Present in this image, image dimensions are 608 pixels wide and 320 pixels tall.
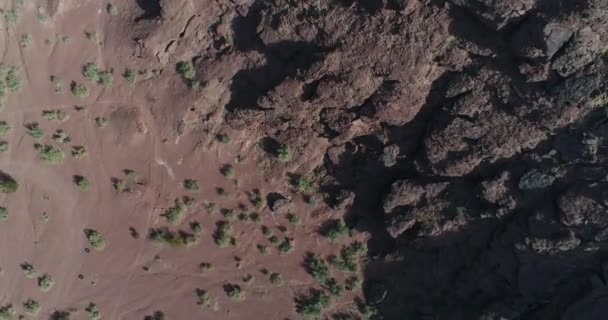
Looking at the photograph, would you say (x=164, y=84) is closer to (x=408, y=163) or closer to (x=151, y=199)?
(x=151, y=199)

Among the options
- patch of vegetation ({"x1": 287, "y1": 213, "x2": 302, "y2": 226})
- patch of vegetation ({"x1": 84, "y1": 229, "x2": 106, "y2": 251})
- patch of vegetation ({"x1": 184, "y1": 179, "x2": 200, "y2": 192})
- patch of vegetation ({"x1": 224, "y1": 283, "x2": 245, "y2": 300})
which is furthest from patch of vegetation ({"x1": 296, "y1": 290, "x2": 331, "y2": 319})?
patch of vegetation ({"x1": 84, "y1": 229, "x2": 106, "y2": 251})

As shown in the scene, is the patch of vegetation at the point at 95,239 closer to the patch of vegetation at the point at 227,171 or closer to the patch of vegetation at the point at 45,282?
the patch of vegetation at the point at 45,282

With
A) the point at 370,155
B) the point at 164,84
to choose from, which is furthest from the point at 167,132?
the point at 370,155

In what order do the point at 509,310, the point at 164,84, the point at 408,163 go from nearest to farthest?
1. the point at 509,310
2. the point at 408,163
3. the point at 164,84

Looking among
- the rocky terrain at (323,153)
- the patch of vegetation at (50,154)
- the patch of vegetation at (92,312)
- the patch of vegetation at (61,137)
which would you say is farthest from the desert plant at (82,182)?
the patch of vegetation at (92,312)

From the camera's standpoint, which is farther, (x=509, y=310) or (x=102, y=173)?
(x=102, y=173)

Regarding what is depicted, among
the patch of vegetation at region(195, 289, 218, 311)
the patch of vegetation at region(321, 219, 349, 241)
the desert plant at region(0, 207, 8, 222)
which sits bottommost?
the patch of vegetation at region(195, 289, 218, 311)

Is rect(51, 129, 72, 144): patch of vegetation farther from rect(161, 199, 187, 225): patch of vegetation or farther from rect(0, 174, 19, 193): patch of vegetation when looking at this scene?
rect(161, 199, 187, 225): patch of vegetation
